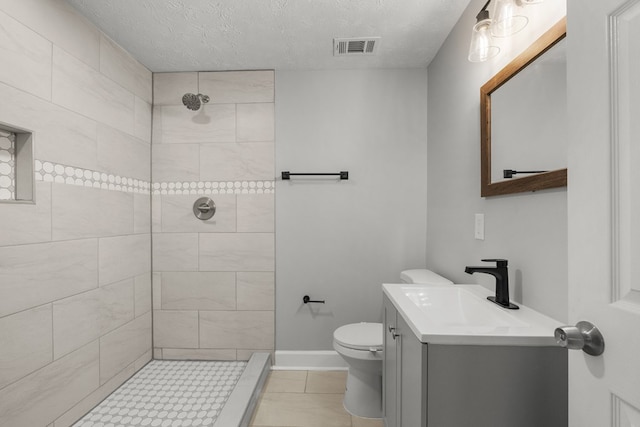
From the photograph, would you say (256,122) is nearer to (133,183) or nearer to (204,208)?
(204,208)

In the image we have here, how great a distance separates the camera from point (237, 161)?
2.58 meters

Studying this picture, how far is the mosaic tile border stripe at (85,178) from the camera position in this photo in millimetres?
1640

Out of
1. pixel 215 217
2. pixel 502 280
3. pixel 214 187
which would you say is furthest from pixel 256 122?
pixel 502 280

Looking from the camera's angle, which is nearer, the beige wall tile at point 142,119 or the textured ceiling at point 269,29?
the textured ceiling at point 269,29

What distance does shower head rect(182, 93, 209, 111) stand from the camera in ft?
7.71

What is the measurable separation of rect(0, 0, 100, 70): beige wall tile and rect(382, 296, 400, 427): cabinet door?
2.17 m

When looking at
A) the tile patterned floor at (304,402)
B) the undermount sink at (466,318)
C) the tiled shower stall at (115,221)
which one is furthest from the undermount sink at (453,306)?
the tiled shower stall at (115,221)

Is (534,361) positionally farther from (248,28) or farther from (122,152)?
(122,152)

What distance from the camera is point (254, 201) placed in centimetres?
258

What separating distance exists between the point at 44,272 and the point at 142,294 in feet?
3.02

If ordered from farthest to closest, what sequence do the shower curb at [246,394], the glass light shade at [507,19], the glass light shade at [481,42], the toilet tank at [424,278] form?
1. the toilet tank at [424,278]
2. the shower curb at [246,394]
3. the glass light shade at [481,42]
4. the glass light shade at [507,19]

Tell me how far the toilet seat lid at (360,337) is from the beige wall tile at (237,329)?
74cm

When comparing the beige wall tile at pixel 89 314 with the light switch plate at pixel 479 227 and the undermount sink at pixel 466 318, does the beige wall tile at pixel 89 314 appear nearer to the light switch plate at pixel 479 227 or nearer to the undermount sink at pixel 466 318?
the undermount sink at pixel 466 318

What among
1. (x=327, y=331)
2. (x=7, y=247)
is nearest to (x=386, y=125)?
(x=327, y=331)
